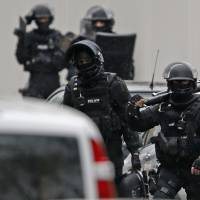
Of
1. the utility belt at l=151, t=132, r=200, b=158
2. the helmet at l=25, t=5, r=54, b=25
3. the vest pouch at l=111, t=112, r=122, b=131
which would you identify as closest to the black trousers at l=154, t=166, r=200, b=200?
the utility belt at l=151, t=132, r=200, b=158

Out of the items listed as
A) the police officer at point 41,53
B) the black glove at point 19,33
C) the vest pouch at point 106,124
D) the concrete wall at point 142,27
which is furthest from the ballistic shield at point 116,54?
the vest pouch at point 106,124

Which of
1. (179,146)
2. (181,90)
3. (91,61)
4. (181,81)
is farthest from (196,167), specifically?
(91,61)

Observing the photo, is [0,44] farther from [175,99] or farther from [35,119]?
[35,119]

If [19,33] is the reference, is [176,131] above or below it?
above

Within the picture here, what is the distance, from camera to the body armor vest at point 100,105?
1070 cm

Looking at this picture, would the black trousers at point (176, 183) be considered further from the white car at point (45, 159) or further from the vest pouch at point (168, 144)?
the white car at point (45, 159)

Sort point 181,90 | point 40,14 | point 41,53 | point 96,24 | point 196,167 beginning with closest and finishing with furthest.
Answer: point 196,167 < point 181,90 < point 41,53 < point 96,24 < point 40,14

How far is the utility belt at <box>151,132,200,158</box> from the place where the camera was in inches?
420

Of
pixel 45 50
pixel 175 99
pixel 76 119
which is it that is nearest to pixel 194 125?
pixel 175 99

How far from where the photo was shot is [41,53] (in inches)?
711

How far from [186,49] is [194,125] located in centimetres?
1175

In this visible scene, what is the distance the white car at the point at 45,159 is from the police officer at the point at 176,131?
4.74m

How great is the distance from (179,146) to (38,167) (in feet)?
16.0

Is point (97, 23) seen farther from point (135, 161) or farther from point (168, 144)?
point (168, 144)
